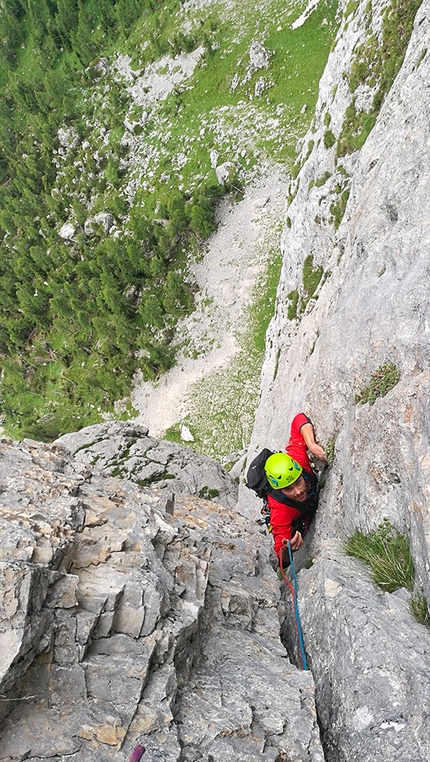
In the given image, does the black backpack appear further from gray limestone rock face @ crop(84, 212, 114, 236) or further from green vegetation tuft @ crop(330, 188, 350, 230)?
gray limestone rock face @ crop(84, 212, 114, 236)

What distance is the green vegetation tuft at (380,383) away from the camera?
29.1ft

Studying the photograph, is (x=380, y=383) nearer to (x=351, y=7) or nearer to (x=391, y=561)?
(x=391, y=561)

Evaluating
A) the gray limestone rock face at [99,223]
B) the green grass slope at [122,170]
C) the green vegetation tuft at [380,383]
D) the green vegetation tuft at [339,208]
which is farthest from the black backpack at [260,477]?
the gray limestone rock face at [99,223]

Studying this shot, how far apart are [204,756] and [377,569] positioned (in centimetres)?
389

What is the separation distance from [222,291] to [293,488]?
3790 cm

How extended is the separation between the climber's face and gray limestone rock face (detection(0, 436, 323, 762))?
2322 mm

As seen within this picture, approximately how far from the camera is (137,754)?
5.63m

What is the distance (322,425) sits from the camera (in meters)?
12.0

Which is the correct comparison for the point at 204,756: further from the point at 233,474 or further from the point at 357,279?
the point at 233,474

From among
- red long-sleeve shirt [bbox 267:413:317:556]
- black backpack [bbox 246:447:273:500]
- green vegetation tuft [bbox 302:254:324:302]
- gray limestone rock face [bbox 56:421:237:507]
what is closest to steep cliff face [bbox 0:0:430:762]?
red long-sleeve shirt [bbox 267:413:317:556]

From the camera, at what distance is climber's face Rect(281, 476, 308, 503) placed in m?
10.4

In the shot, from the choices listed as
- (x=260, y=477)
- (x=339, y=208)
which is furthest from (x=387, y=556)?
(x=339, y=208)

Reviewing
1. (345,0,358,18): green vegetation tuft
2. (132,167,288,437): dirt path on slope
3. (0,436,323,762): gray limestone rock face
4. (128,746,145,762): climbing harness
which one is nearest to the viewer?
(128,746,145,762): climbing harness

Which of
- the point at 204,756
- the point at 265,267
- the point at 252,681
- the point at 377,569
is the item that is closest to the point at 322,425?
the point at 377,569
